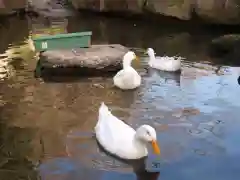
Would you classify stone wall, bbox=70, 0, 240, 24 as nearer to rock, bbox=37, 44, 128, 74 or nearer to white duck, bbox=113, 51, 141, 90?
rock, bbox=37, 44, 128, 74

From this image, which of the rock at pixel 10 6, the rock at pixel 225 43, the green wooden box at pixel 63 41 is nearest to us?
the green wooden box at pixel 63 41

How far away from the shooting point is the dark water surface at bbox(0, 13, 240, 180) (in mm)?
4312

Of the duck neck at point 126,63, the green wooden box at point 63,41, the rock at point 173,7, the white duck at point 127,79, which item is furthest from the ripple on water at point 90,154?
the rock at point 173,7

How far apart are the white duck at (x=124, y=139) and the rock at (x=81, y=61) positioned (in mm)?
2193

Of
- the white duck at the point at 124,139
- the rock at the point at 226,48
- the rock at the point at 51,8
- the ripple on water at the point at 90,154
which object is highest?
the white duck at the point at 124,139

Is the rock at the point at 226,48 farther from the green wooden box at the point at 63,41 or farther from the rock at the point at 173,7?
the green wooden box at the point at 63,41

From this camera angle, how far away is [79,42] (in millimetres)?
7457

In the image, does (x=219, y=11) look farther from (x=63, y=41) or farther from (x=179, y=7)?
(x=63, y=41)

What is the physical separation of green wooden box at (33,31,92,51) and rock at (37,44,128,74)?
29cm

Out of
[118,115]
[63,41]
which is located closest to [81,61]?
[63,41]

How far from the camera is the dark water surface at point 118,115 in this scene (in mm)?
4312

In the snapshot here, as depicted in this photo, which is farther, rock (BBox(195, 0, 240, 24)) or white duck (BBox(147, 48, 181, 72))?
rock (BBox(195, 0, 240, 24))

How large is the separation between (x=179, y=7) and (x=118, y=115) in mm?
5121

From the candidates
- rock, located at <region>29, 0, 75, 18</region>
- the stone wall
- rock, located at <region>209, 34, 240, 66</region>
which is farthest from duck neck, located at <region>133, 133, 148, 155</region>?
rock, located at <region>29, 0, 75, 18</region>
